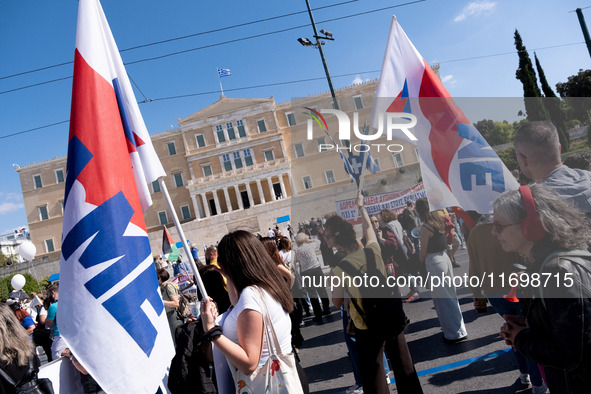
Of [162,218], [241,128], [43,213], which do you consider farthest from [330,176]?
[43,213]

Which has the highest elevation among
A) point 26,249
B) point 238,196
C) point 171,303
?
point 238,196

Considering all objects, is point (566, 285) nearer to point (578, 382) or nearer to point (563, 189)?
point (578, 382)

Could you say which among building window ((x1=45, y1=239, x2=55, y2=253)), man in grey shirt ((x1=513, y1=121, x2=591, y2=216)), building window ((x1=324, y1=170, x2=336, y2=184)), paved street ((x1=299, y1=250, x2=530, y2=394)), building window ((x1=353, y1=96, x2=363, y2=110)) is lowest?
paved street ((x1=299, y1=250, x2=530, y2=394))

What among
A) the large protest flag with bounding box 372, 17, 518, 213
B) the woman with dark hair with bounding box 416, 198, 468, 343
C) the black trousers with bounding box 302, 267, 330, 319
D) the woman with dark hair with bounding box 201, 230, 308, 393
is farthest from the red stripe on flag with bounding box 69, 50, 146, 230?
the black trousers with bounding box 302, 267, 330, 319

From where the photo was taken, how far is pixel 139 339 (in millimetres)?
2076

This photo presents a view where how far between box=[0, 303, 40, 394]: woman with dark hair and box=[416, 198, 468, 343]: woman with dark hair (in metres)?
3.29

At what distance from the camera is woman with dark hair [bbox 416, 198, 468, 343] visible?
4.16m

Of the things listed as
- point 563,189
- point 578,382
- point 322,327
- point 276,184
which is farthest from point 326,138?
point 276,184

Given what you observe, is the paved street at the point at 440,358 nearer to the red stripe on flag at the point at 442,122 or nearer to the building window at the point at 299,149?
the red stripe on flag at the point at 442,122

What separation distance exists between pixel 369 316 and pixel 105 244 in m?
1.73

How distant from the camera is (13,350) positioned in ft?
8.48

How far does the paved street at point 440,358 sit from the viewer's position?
346 centimetres

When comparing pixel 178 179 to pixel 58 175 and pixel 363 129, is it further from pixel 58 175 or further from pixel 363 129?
pixel 363 129

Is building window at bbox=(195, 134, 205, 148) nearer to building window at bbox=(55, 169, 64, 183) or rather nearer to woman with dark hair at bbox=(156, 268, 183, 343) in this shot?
building window at bbox=(55, 169, 64, 183)
